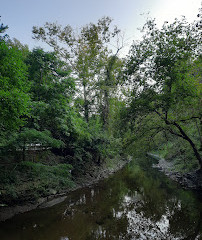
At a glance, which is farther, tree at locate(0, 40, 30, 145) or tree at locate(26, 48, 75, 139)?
tree at locate(26, 48, 75, 139)

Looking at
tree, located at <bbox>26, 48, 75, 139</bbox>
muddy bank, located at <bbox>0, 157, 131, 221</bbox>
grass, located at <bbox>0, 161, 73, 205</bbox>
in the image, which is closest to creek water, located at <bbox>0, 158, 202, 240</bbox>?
muddy bank, located at <bbox>0, 157, 131, 221</bbox>

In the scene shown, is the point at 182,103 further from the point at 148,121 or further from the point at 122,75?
the point at 122,75

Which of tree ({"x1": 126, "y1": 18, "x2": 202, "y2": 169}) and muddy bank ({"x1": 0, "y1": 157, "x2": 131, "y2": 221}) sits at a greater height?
tree ({"x1": 126, "y1": 18, "x2": 202, "y2": 169})

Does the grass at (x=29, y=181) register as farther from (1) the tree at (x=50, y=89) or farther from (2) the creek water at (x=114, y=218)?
(1) the tree at (x=50, y=89)

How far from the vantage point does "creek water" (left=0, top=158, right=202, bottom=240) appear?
7.39m

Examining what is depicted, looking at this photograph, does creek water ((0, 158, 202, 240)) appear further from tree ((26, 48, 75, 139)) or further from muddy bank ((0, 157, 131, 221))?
tree ((26, 48, 75, 139))

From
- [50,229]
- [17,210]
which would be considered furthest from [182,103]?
[17,210]

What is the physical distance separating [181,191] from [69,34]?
20.7 metres

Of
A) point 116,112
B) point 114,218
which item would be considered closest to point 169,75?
point 116,112

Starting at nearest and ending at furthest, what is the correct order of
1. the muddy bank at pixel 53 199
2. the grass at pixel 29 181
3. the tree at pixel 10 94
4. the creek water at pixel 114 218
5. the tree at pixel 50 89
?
the tree at pixel 10 94
the creek water at pixel 114 218
the muddy bank at pixel 53 199
the grass at pixel 29 181
the tree at pixel 50 89

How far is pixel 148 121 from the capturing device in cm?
1162

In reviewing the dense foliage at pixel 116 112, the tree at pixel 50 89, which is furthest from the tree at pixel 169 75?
the tree at pixel 50 89

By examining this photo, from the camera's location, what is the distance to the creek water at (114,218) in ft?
24.3

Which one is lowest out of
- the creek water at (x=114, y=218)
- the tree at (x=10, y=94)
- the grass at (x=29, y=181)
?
the creek water at (x=114, y=218)
